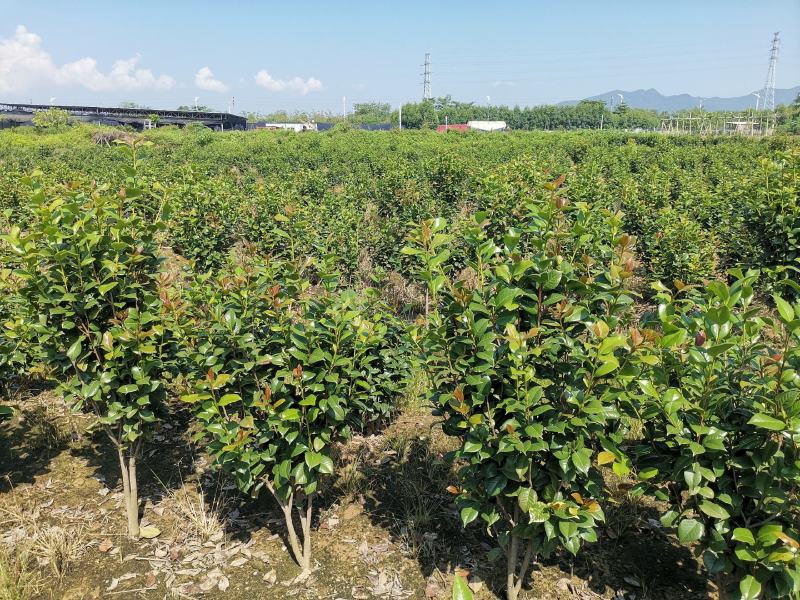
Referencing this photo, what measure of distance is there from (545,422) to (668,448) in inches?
22.9

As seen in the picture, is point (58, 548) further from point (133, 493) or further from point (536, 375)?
point (536, 375)

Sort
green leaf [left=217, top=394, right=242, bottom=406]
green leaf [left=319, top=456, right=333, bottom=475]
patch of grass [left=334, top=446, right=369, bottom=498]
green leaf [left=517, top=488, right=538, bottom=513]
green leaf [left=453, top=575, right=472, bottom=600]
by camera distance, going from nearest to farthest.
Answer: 1. green leaf [left=453, top=575, right=472, bottom=600]
2. green leaf [left=517, top=488, right=538, bottom=513]
3. green leaf [left=217, top=394, right=242, bottom=406]
4. green leaf [left=319, top=456, right=333, bottom=475]
5. patch of grass [left=334, top=446, right=369, bottom=498]

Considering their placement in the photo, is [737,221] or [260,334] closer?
[260,334]

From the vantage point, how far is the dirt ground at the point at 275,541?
3016 millimetres

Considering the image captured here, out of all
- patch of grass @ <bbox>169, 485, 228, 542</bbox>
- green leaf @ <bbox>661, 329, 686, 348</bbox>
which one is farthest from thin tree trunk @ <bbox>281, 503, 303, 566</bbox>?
green leaf @ <bbox>661, 329, 686, 348</bbox>

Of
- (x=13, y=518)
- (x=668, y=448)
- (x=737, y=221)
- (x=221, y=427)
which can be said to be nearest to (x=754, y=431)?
(x=668, y=448)

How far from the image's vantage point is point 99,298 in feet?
10.1

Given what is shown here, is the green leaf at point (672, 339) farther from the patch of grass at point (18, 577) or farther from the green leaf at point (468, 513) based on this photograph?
the patch of grass at point (18, 577)

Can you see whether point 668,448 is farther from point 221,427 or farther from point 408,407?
point 408,407

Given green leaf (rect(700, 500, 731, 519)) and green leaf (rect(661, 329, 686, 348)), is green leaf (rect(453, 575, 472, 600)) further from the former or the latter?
green leaf (rect(700, 500, 731, 519))

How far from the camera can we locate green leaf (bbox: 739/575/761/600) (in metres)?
2.09

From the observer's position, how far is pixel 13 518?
141 inches

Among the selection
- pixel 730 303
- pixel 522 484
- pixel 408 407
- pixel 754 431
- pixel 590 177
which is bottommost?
pixel 408 407

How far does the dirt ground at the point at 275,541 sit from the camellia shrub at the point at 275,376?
48 cm
